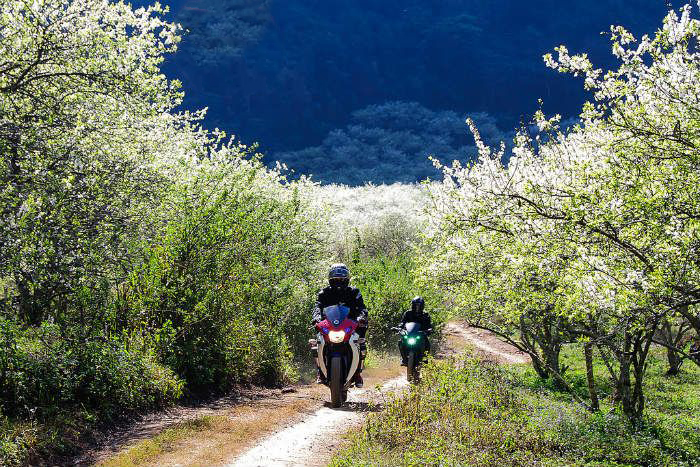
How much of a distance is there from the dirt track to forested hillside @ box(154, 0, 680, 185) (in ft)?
342

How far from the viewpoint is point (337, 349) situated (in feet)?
34.5

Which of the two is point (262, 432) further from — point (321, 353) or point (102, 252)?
point (102, 252)

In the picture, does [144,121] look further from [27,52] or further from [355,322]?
[355,322]

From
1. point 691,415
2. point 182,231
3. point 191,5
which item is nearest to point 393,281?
point 691,415

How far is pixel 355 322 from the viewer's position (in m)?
10.6

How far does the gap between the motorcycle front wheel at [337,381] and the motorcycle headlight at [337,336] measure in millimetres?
317

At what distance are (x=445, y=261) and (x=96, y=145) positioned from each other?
10.1 meters

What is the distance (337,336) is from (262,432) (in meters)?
2.15

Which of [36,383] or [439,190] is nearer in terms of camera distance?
[36,383]

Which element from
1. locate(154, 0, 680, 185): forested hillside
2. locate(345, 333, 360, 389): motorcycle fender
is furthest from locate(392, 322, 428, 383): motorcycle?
locate(154, 0, 680, 185): forested hillside

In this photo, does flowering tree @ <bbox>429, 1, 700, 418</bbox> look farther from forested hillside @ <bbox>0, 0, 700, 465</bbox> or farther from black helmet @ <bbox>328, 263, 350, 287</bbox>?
black helmet @ <bbox>328, 263, 350, 287</bbox>

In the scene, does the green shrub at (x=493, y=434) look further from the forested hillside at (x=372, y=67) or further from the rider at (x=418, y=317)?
the forested hillside at (x=372, y=67)

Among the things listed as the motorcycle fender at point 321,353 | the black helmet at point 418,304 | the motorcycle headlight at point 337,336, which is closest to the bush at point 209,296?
the motorcycle fender at point 321,353

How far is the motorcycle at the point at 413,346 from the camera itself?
14.3 meters
